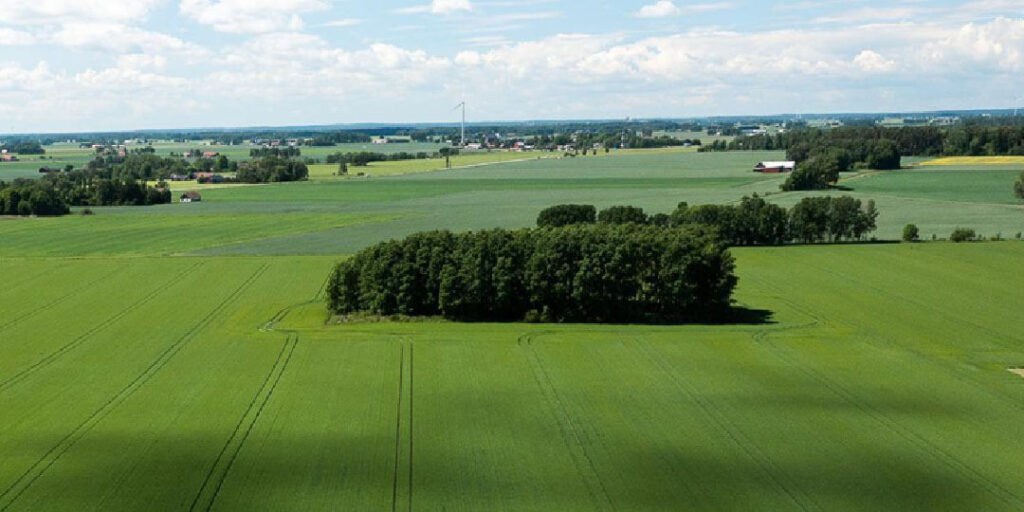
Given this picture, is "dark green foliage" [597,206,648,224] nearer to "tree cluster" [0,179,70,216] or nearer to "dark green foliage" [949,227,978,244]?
"dark green foliage" [949,227,978,244]

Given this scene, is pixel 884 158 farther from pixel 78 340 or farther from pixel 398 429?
pixel 398 429

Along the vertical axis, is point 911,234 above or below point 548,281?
below

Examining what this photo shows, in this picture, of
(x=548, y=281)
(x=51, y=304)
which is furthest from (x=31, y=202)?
(x=548, y=281)

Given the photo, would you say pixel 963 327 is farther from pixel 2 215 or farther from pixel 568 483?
pixel 2 215

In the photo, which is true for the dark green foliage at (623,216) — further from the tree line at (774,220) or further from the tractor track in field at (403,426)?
the tractor track in field at (403,426)

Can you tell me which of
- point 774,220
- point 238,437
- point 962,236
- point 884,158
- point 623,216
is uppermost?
point 884,158

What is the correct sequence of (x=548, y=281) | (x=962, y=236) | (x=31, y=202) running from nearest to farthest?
(x=548, y=281) → (x=962, y=236) → (x=31, y=202)

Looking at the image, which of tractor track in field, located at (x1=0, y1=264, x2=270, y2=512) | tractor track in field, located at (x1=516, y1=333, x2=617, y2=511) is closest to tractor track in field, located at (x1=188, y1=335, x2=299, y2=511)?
tractor track in field, located at (x1=0, y1=264, x2=270, y2=512)

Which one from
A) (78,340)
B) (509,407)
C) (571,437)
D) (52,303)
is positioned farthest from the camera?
(52,303)
